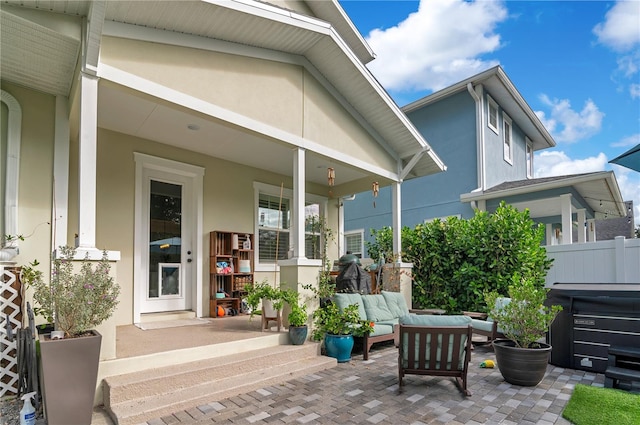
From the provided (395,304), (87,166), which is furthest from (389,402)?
(87,166)

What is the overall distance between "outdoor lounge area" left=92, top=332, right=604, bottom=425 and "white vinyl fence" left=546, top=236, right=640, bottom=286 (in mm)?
2809

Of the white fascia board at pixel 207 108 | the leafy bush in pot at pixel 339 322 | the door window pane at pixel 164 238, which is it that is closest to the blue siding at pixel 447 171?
the white fascia board at pixel 207 108

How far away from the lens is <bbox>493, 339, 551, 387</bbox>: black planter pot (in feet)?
13.1

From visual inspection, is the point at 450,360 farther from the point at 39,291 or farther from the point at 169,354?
the point at 39,291

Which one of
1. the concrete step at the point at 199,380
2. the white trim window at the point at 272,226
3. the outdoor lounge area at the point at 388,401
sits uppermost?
the white trim window at the point at 272,226

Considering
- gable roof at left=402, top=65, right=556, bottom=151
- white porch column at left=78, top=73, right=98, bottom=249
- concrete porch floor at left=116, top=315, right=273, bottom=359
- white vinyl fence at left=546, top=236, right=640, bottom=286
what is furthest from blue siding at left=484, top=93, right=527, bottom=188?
white porch column at left=78, top=73, right=98, bottom=249

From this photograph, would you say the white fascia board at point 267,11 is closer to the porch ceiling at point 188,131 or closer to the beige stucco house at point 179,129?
the beige stucco house at point 179,129

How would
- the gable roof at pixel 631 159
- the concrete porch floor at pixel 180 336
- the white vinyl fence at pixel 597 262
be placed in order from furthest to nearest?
the white vinyl fence at pixel 597 262 → the gable roof at pixel 631 159 → the concrete porch floor at pixel 180 336

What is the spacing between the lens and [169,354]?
377cm

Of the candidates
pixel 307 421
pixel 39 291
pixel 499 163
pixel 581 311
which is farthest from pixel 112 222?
pixel 499 163

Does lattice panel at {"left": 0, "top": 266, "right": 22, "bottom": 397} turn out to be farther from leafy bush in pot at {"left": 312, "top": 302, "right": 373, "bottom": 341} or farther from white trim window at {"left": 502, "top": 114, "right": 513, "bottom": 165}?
white trim window at {"left": 502, "top": 114, "right": 513, "bottom": 165}

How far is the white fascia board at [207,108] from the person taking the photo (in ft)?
12.3

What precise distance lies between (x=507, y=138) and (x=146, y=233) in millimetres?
11705

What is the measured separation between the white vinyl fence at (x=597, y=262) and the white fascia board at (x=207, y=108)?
462 centimetres
